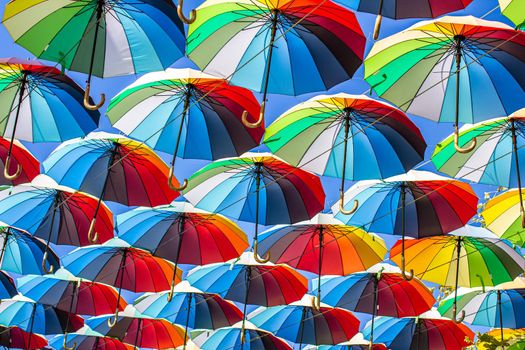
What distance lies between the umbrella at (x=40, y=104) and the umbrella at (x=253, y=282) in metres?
4.77

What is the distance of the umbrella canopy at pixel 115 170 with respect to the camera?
39.0ft

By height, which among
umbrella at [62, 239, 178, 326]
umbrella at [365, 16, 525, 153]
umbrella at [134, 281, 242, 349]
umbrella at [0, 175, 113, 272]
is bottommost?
umbrella at [134, 281, 242, 349]

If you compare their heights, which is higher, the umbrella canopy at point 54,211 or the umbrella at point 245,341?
the umbrella canopy at point 54,211

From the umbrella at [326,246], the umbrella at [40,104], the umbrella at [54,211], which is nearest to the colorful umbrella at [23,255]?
the umbrella at [54,211]

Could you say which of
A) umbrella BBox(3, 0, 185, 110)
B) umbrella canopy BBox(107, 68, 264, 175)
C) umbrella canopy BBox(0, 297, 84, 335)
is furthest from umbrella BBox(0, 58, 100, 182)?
umbrella canopy BBox(0, 297, 84, 335)

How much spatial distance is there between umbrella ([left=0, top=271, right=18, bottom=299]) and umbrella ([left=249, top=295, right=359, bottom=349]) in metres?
5.15

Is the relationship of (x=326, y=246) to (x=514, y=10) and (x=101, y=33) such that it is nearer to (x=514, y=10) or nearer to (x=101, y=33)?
(x=101, y=33)

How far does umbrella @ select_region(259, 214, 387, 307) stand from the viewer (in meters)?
13.2

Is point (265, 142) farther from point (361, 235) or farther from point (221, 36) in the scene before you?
point (361, 235)

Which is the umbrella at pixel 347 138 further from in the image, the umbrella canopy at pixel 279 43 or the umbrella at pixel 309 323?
the umbrella at pixel 309 323

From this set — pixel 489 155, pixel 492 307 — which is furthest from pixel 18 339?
pixel 489 155

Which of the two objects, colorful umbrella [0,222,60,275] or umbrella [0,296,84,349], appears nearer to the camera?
colorful umbrella [0,222,60,275]

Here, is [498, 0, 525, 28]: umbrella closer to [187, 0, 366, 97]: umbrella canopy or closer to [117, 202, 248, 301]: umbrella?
[187, 0, 366, 97]: umbrella canopy

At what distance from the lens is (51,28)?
359 inches
